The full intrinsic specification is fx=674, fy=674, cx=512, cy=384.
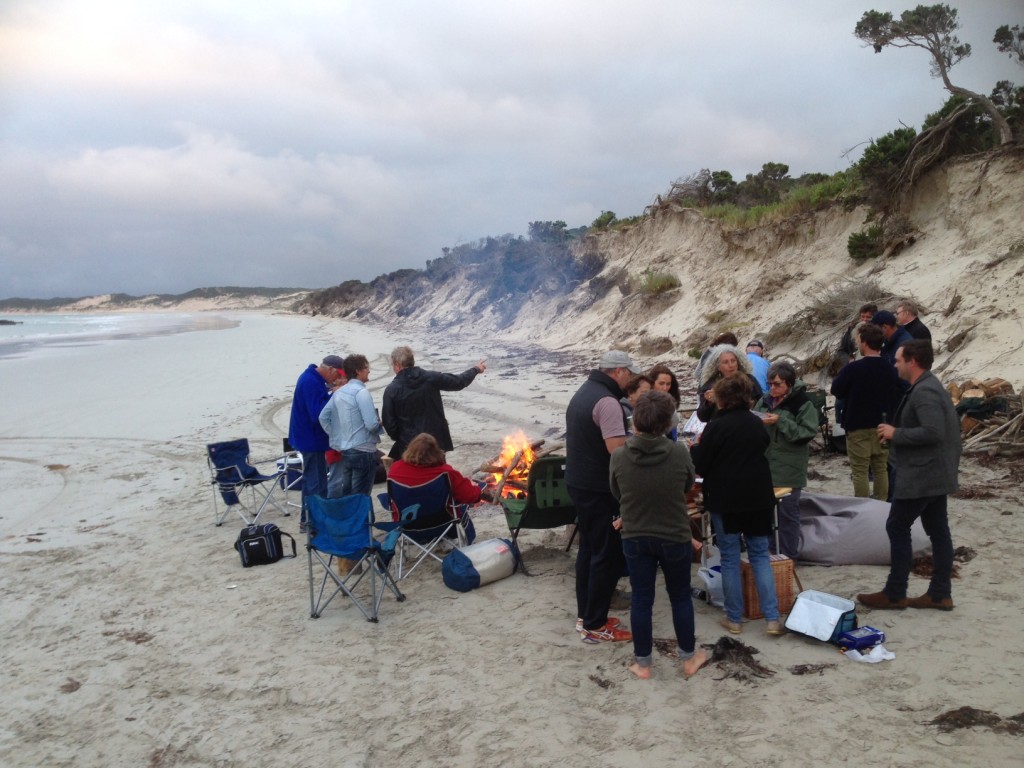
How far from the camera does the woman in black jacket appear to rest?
385 cm

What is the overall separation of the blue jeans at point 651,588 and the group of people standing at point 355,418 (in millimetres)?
2022

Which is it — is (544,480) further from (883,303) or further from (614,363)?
(883,303)

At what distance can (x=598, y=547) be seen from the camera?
418cm

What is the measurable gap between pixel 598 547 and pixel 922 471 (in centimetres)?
196

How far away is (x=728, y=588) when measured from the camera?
4.11 m

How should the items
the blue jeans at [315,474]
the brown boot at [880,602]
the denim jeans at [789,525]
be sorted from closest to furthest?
the brown boot at [880,602], the denim jeans at [789,525], the blue jeans at [315,474]

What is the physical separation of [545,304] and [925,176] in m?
17.7

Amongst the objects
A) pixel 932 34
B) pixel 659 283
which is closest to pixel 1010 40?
pixel 932 34

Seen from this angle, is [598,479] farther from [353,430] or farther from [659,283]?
[659,283]

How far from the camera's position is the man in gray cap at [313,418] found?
6.38 m

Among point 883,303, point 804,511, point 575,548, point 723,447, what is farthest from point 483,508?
point 883,303

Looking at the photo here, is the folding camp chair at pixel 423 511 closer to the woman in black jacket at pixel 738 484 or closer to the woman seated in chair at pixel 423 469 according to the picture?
the woman seated in chair at pixel 423 469

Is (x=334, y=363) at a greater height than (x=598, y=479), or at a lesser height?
greater

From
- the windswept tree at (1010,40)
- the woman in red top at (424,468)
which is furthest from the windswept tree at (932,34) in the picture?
the woman in red top at (424,468)
